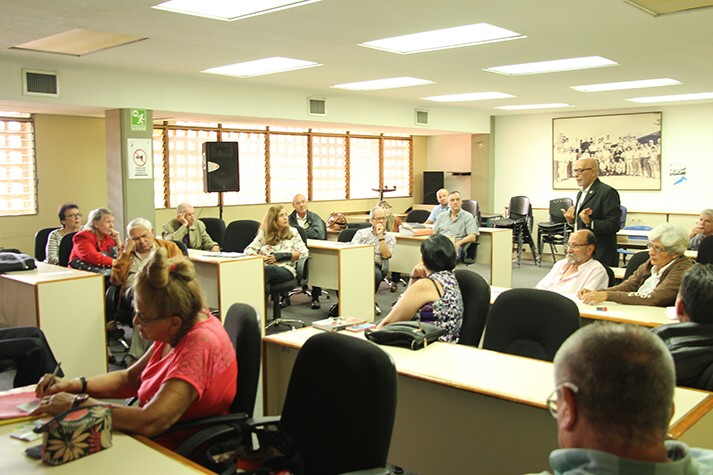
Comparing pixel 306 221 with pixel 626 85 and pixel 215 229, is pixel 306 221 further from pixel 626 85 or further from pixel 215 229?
pixel 626 85

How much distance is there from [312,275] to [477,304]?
12.4ft

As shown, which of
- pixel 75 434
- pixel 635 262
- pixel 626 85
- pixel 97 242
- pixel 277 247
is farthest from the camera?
pixel 626 85

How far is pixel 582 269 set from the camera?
14.7 ft

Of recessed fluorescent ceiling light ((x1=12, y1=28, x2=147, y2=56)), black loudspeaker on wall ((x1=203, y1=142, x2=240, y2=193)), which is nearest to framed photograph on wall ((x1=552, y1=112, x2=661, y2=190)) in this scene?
black loudspeaker on wall ((x1=203, y1=142, x2=240, y2=193))

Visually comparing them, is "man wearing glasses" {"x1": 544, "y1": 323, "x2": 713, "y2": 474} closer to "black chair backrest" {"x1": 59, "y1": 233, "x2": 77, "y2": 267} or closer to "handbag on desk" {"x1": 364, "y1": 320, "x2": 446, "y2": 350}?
"handbag on desk" {"x1": 364, "y1": 320, "x2": 446, "y2": 350}

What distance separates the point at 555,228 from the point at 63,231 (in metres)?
7.55

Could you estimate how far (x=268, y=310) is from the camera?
7.29 metres

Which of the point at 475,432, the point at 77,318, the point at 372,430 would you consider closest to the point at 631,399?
the point at 372,430

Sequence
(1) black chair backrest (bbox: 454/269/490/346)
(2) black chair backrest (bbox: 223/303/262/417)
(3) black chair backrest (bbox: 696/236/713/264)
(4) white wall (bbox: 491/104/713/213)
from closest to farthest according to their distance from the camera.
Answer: (2) black chair backrest (bbox: 223/303/262/417), (1) black chair backrest (bbox: 454/269/490/346), (3) black chair backrest (bbox: 696/236/713/264), (4) white wall (bbox: 491/104/713/213)

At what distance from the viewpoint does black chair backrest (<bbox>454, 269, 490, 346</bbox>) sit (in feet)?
11.3

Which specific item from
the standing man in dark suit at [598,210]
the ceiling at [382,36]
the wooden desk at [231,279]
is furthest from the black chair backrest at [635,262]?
the wooden desk at [231,279]

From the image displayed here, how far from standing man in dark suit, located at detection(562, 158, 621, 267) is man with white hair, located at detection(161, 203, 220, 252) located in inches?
153

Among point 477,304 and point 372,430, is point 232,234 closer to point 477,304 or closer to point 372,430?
point 477,304

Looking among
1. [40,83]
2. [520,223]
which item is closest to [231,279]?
[40,83]
